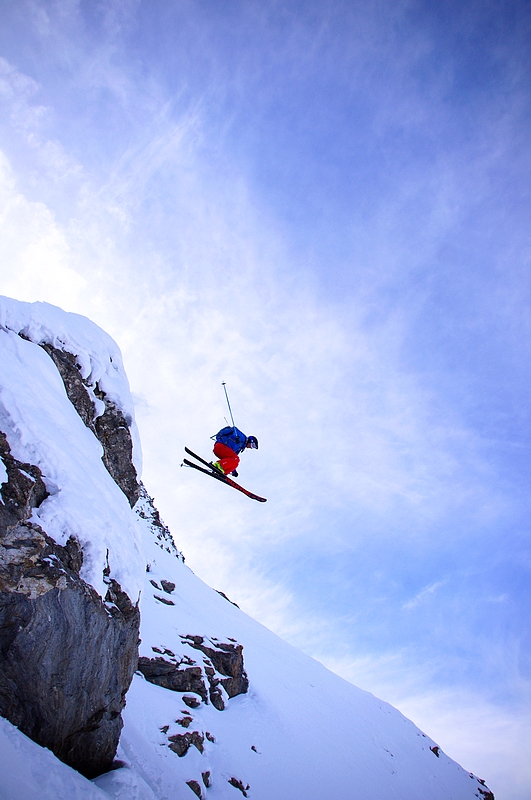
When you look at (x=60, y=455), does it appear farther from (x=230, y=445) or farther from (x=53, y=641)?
(x=230, y=445)

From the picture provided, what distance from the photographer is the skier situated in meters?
13.0

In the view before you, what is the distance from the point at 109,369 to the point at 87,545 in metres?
4.95

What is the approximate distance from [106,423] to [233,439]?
14.8 ft

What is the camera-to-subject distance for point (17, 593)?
5.17m

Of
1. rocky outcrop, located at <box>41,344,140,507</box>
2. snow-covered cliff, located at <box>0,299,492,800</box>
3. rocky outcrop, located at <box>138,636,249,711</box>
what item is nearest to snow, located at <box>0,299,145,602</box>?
snow-covered cliff, located at <box>0,299,492,800</box>

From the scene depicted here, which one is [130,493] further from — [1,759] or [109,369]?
[1,759]

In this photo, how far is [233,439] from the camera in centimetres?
1298

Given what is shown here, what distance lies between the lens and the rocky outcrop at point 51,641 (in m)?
5.07

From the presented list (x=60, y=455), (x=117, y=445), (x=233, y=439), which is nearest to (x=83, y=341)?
(x=117, y=445)

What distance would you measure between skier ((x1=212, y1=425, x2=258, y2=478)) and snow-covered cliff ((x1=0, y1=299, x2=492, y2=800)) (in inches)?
119

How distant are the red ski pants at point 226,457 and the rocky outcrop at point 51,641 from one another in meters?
6.60

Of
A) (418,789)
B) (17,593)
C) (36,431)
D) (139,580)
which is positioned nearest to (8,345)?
(36,431)

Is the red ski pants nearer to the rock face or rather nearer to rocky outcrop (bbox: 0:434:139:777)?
the rock face

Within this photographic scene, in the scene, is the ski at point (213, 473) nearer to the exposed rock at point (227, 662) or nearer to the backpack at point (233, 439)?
the backpack at point (233, 439)
